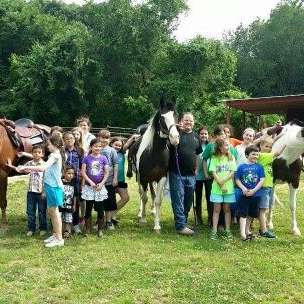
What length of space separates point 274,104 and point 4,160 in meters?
15.7

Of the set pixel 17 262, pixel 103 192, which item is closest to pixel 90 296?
pixel 17 262

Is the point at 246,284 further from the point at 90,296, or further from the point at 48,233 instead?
the point at 48,233

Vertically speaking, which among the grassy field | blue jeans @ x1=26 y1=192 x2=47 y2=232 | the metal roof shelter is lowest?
the grassy field

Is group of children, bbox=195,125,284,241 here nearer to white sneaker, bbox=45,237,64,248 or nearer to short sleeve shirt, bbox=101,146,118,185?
short sleeve shirt, bbox=101,146,118,185

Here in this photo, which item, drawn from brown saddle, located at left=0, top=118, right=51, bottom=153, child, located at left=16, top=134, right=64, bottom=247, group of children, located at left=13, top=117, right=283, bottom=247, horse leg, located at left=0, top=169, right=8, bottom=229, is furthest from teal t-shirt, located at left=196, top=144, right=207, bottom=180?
horse leg, located at left=0, top=169, right=8, bottom=229

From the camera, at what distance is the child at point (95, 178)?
6.95 metres

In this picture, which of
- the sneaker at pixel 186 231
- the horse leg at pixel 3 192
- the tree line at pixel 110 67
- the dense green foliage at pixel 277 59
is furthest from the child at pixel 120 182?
the dense green foliage at pixel 277 59

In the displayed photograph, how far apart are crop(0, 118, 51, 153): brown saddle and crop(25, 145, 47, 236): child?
884 mm

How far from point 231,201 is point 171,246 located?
1.17 m

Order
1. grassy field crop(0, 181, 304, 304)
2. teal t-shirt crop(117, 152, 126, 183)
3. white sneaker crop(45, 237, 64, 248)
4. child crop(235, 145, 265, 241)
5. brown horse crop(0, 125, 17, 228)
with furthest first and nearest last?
1. teal t-shirt crop(117, 152, 126, 183)
2. brown horse crop(0, 125, 17, 228)
3. child crop(235, 145, 265, 241)
4. white sneaker crop(45, 237, 64, 248)
5. grassy field crop(0, 181, 304, 304)

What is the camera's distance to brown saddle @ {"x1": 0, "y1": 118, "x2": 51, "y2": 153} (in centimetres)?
793

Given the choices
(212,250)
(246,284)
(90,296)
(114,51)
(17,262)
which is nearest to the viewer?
(90,296)

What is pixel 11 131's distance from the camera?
312 inches

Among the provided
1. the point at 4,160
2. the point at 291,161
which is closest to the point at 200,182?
the point at 291,161
